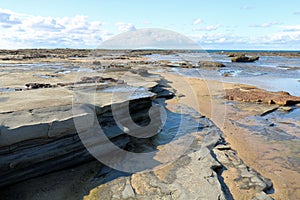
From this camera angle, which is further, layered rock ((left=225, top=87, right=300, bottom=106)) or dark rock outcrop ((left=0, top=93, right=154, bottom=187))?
layered rock ((left=225, top=87, right=300, bottom=106))

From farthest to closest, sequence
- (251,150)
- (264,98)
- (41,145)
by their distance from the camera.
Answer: (264,98)
(251,150)
(41,145)

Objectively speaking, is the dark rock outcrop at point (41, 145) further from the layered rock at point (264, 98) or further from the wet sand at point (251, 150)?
the layered rock at point (264, 98)

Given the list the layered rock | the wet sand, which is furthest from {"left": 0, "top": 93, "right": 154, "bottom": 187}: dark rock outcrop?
the layered rock

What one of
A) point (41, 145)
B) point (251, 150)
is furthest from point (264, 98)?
point (41, 145)

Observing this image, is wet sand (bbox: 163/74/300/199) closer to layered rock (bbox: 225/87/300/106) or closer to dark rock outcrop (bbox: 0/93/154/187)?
layered rock (bbox: 225/87/300/106)

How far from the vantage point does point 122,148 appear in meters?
6.19

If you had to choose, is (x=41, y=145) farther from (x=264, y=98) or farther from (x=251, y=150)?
(x=264, y=98)

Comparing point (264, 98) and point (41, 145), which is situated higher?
point (41, 145)

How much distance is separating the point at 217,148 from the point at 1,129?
16.0 ft

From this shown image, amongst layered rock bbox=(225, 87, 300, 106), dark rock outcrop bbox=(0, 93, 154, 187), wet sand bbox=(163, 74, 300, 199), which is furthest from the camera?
layered rock bbox=(225, 87, 300, 106)

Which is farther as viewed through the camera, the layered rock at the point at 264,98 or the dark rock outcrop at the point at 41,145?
the layered rock at the point at 264,98

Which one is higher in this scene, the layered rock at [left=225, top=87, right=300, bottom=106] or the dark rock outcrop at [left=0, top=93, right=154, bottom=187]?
the dark rock outcrop at [left=0, top=93, right=154, bottom=187]

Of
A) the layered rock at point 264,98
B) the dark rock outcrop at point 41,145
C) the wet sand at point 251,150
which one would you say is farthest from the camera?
the layered rock at point 264,98

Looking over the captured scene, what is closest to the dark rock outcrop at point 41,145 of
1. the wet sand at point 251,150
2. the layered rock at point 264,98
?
the wet sand at point 251,150
